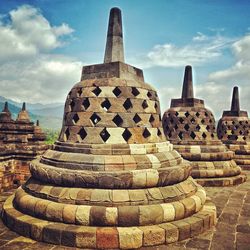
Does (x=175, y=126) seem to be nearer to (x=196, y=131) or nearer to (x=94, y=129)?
(x=196, y=131)

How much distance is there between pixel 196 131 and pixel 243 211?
4.83 m

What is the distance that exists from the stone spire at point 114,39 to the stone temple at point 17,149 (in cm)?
496

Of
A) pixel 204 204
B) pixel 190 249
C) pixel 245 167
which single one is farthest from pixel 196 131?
pixel 190 249

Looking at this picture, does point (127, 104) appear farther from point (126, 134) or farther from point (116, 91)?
point (126, 134)

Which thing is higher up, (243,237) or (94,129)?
(94,129)

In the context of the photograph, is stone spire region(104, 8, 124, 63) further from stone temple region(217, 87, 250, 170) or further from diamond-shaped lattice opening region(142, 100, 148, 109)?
stone temple region(217, 87, 250, 170)

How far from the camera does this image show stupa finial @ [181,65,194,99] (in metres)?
11.7

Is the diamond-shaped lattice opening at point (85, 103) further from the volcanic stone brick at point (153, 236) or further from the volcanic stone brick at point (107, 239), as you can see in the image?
the volcanic stone brick at point (153, 236)

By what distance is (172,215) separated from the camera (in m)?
4.61

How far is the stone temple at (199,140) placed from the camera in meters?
9.80

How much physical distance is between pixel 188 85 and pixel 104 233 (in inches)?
357

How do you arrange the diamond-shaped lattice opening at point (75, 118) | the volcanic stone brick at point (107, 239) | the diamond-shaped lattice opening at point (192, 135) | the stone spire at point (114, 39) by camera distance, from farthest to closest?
the diamond-shaped lattice opening at point (192, 135), the stone spire at point (114, 39), the diamond-shaped lattice opening at point (75, 118), the volcanic stone brick at point (107, 239)

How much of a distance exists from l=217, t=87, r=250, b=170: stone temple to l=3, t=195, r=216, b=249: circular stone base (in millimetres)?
10274

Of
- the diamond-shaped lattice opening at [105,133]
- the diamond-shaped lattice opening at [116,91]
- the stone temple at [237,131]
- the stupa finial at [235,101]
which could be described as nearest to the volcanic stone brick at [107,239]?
the diamond-shaped lattice opening at [105,133]
